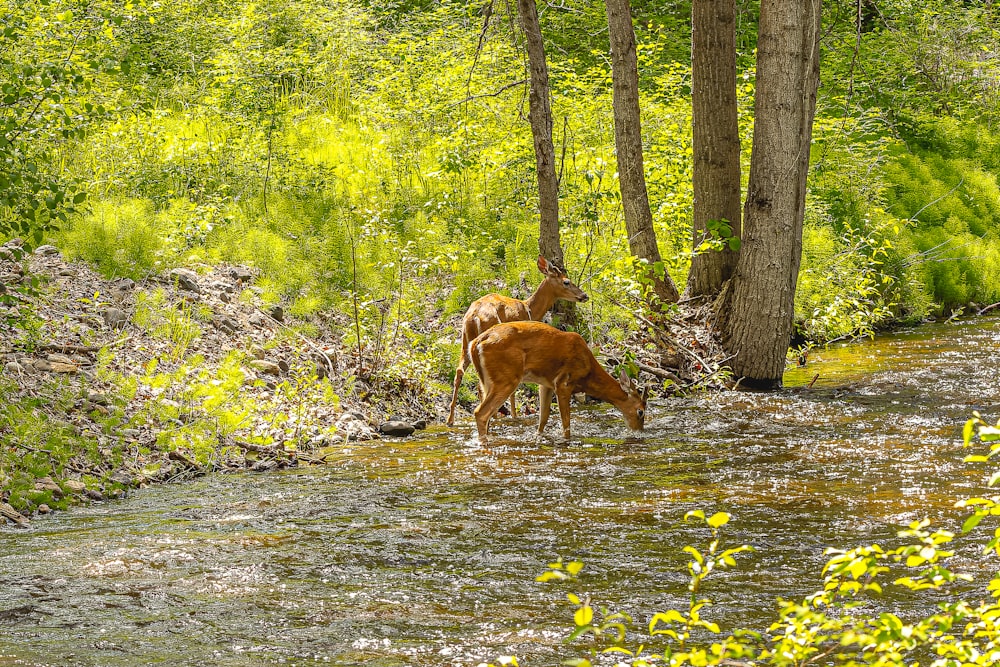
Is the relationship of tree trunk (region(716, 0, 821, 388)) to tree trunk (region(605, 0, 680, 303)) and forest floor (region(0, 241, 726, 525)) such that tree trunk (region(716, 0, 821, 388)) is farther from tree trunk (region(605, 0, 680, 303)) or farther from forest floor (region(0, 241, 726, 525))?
tree trunk (region(605, 0, 680, 303))

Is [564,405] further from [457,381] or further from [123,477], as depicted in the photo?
[123,477]

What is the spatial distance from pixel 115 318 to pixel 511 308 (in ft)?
14.0

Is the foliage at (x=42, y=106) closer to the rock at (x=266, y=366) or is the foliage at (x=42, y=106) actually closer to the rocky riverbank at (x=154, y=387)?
the rocky riverbank at (x=154, y=387)

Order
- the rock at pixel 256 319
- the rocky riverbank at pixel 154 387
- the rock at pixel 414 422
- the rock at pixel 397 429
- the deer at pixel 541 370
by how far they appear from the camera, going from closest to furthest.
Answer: the rocky riverbank at pixel 154 387
the deer at pixel 541 370
the rock at pixel 397 429
the rock at pixel 414 422
the rock at pixel 256 319

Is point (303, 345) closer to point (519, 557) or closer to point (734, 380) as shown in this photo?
point (734, 380)

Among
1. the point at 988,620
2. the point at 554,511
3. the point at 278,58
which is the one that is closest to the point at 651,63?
the point at 278,58

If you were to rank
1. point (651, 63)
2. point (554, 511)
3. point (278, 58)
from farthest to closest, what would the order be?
point (651, 63)
point (278, 58)
point (554, 511)

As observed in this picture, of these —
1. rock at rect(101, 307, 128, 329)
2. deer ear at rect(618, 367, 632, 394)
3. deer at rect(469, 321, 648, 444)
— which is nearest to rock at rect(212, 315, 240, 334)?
rock at rect(101, 307, 128, 329)

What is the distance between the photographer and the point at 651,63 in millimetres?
20422

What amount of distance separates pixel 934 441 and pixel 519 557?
15.1ft

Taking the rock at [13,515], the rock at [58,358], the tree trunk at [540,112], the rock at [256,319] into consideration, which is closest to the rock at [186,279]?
the rock at [256,319]

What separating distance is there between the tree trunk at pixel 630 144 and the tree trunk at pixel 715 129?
0.67 metres

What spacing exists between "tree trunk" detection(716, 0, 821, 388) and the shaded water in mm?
1425

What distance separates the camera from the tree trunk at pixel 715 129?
12.7m
